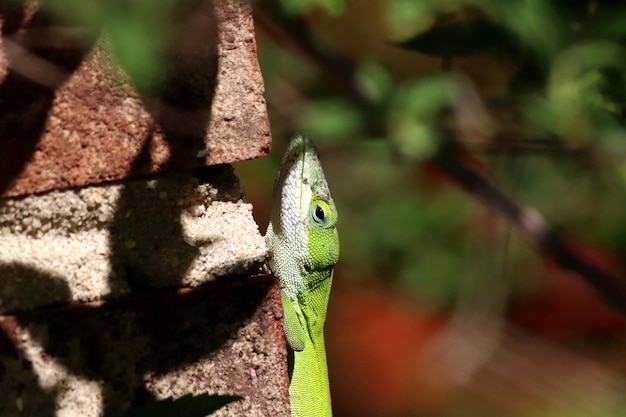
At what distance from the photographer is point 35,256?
3.51 feet

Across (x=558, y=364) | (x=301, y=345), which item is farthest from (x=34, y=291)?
(x=558, y=364)

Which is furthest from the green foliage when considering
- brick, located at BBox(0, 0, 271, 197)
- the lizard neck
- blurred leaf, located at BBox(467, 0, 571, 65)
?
brick, located at BBox(0, 0, 271, 197)

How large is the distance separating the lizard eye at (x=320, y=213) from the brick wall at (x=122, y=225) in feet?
3.32

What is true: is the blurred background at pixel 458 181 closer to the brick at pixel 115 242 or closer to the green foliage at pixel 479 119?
the green foliage at pixel 479 119

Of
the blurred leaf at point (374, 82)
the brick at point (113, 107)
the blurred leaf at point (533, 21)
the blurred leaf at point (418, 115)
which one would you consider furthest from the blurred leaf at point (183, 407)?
the blurred leaf at point (374, 82)

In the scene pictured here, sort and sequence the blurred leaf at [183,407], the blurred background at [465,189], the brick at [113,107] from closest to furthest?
the blurred leaf at [183,407] → the brick at [113,107] → the blurred background at [465,189]

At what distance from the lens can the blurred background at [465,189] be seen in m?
2.09

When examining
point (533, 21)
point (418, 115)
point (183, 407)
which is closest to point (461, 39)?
point (533, 21)

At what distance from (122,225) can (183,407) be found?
289 mm

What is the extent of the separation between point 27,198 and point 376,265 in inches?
138

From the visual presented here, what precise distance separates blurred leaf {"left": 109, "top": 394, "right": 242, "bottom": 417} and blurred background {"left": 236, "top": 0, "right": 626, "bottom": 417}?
0.91 metres

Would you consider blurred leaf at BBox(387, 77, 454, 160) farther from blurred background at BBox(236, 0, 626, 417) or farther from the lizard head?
the lizard head

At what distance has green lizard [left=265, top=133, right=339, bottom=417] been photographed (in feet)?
6.64

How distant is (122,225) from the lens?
109 centimetres
